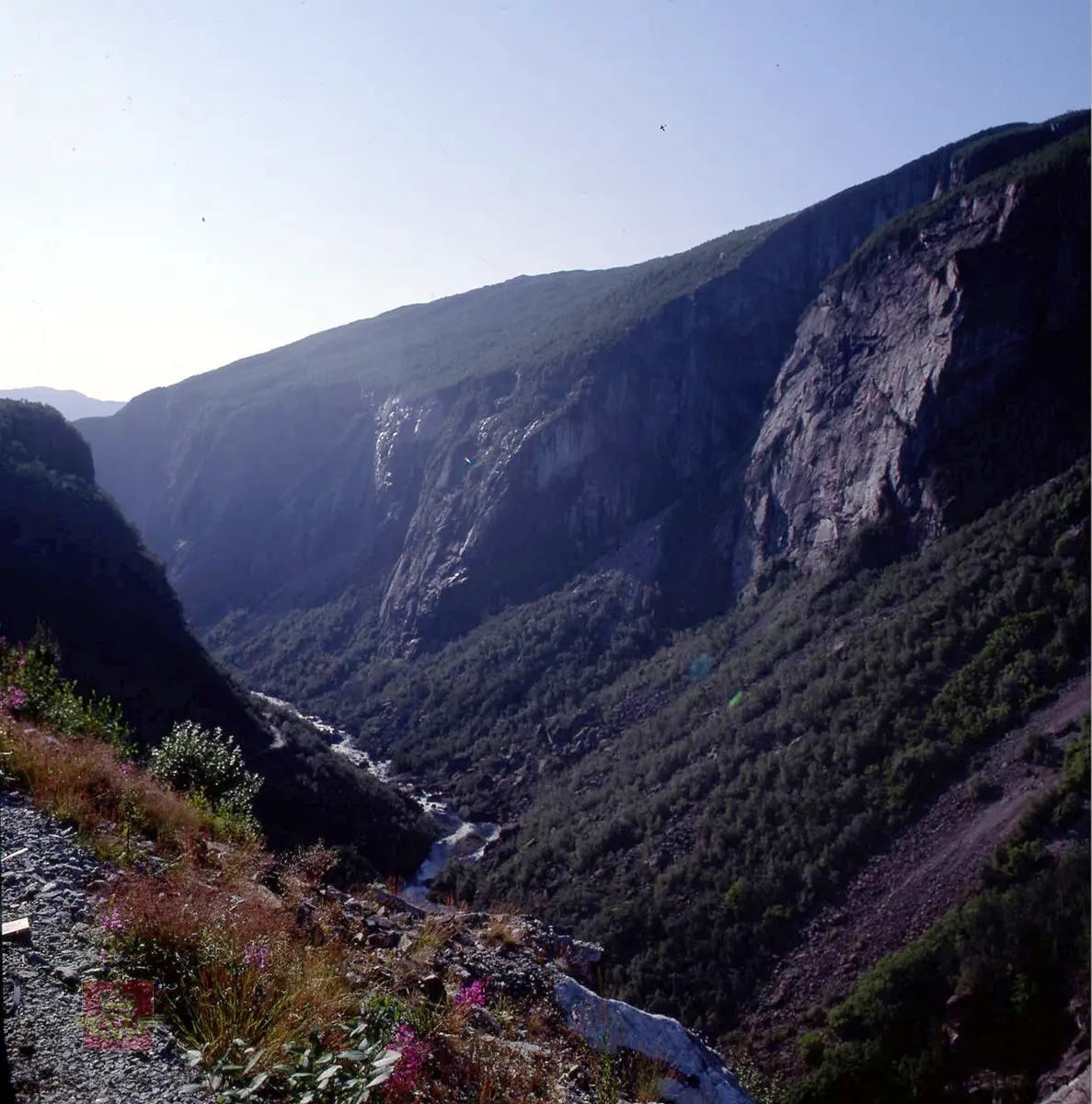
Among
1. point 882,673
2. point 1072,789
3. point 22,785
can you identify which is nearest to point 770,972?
point 1072,789

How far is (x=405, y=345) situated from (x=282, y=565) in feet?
120

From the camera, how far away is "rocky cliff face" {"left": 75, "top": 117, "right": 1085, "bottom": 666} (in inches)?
2783

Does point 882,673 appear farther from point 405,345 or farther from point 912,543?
point 405,345

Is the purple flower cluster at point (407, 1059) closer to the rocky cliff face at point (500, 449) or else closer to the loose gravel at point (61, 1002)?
the loose gravel at point (61, 1002)

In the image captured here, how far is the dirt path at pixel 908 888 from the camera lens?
22.3m

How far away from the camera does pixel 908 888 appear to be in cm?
2403

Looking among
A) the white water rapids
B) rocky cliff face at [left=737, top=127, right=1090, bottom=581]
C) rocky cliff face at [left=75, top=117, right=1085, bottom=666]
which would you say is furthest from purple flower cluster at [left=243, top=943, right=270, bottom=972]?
rocky cliff face at [left=75, top=117, right=1085, bottom=666]

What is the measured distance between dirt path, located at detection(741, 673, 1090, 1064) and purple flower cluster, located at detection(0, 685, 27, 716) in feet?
63.0

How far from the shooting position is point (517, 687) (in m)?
62.2

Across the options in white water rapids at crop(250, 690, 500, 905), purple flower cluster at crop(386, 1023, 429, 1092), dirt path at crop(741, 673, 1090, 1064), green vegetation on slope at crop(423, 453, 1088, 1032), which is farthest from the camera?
white water rapids at crop(250, 690, 500, 905)

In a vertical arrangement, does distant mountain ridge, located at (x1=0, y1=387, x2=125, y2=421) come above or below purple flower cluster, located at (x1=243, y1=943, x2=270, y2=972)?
above

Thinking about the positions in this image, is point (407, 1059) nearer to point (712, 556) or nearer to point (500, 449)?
Answer: point (712, 556)

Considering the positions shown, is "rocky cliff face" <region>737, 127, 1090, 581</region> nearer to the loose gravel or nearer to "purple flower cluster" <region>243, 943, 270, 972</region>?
"purple flower cluster" <region>243, 943, 270, 972</region>

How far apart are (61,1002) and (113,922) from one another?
638 mm
